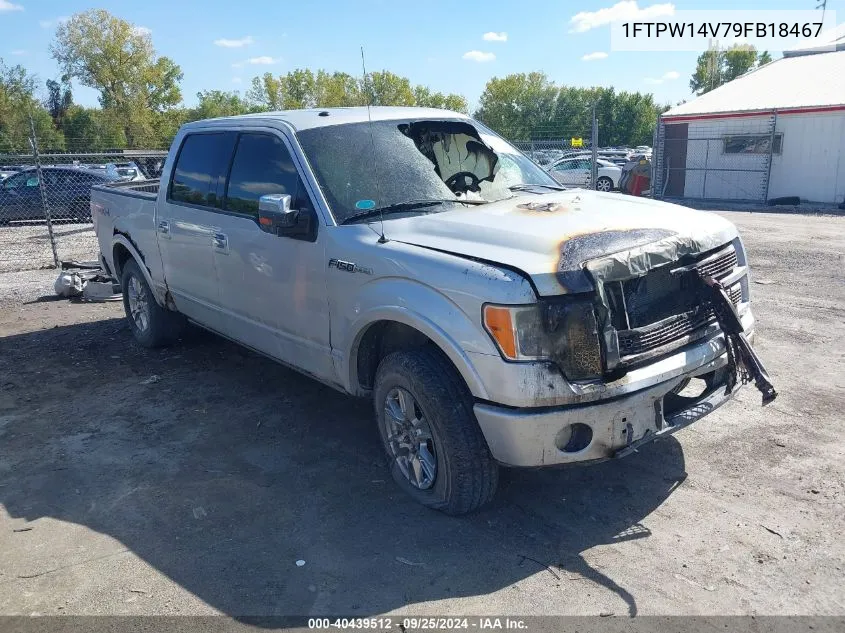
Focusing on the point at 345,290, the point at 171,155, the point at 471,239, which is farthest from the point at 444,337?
the point at 171,155

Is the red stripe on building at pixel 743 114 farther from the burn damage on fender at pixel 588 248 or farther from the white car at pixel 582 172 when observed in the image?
the burn damage on fender at pixel 588 248

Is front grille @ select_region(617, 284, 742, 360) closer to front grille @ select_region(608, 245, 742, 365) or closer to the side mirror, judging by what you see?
front grille @ select_region(608, 245, 742, 365)

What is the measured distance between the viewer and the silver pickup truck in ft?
10.4

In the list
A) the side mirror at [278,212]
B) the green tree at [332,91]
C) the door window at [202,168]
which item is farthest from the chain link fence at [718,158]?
the green tree at [332,91]

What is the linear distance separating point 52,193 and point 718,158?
1959 centimetres

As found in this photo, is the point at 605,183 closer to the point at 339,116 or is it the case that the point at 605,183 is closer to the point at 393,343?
the point at 339,116

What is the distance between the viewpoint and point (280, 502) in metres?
3.91

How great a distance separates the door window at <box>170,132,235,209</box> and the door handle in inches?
9.1

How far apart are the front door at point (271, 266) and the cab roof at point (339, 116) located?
6.6 inches

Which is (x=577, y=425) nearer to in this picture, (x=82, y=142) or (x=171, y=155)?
(x=171, y=155)

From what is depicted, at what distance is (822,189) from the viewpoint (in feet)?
65.0

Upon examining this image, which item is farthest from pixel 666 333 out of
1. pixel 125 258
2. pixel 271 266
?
pixel 125 258

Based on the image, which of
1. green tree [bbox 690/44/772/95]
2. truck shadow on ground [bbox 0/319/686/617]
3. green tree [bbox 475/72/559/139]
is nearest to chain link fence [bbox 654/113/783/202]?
truck shadow on ground [bbox 0/319/686/617]

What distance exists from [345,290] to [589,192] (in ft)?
6.40
